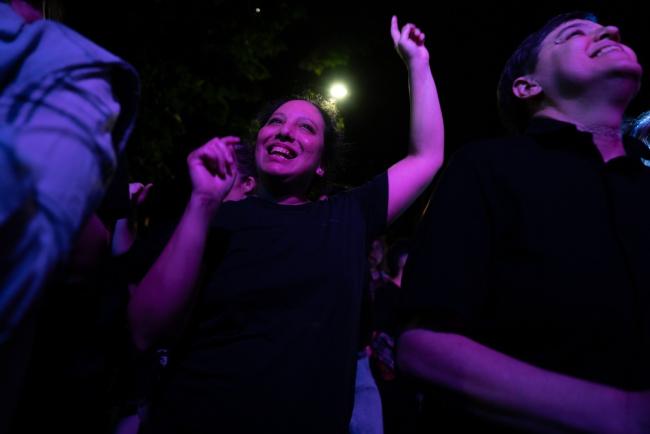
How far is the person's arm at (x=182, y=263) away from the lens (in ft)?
5.12

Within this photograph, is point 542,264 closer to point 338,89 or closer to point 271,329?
point 271,329

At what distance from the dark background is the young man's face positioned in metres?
4.24

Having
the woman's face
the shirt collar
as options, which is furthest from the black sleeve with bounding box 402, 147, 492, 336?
the woman's face

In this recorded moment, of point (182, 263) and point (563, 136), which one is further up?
point (563, 136)

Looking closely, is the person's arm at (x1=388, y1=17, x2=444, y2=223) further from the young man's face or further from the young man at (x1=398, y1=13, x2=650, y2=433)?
the young man at (x1=398, y1=13, x2=650, y2=433)

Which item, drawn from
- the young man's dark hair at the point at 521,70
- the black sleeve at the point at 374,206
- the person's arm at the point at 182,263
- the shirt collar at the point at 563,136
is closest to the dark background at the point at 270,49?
the black sleeve at the point at 374,206

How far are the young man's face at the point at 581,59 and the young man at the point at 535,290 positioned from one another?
32 centimetres

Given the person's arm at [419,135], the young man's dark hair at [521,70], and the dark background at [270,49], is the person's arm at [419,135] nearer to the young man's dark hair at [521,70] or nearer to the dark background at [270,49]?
the young man's dark hair at [521,70]

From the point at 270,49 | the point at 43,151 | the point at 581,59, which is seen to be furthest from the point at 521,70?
the point at 270,49

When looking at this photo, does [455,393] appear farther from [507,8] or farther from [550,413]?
[507,8]

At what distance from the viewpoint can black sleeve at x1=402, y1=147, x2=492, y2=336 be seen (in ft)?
3.32

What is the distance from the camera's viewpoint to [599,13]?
5.33 metres

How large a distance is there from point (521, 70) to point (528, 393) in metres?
1.41

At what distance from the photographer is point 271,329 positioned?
1690mm
